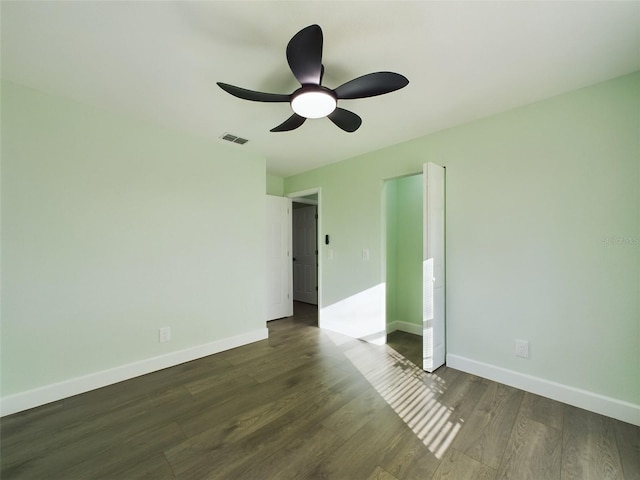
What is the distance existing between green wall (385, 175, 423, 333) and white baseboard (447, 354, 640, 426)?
3.75ft

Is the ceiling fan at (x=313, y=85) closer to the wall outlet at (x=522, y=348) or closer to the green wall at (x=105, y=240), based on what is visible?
the green wall at (x=105, y=240)

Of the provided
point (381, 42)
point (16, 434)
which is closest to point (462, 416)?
point (381, 42)

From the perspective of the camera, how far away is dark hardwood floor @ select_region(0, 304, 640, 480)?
1489 millimetres

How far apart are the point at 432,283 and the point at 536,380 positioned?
1.09 metres

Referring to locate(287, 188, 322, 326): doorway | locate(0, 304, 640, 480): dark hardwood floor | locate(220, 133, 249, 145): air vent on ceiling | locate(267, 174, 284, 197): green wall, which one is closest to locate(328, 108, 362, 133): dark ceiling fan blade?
locate(220, 133, 249, 145): air vent on ceiling

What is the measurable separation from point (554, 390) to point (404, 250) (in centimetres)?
214

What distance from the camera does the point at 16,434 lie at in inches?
69.4

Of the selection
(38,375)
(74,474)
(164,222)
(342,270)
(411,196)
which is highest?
(411,196)

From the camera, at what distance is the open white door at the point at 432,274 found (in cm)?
255

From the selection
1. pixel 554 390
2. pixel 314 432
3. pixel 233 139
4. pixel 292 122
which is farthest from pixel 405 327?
pixel 233 139

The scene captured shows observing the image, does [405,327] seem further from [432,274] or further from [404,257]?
[432,274]

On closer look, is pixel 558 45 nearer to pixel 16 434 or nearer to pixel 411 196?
pixel 411 196

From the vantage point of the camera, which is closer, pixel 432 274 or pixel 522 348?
pixel 522 348

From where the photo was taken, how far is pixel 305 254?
5.68 m
